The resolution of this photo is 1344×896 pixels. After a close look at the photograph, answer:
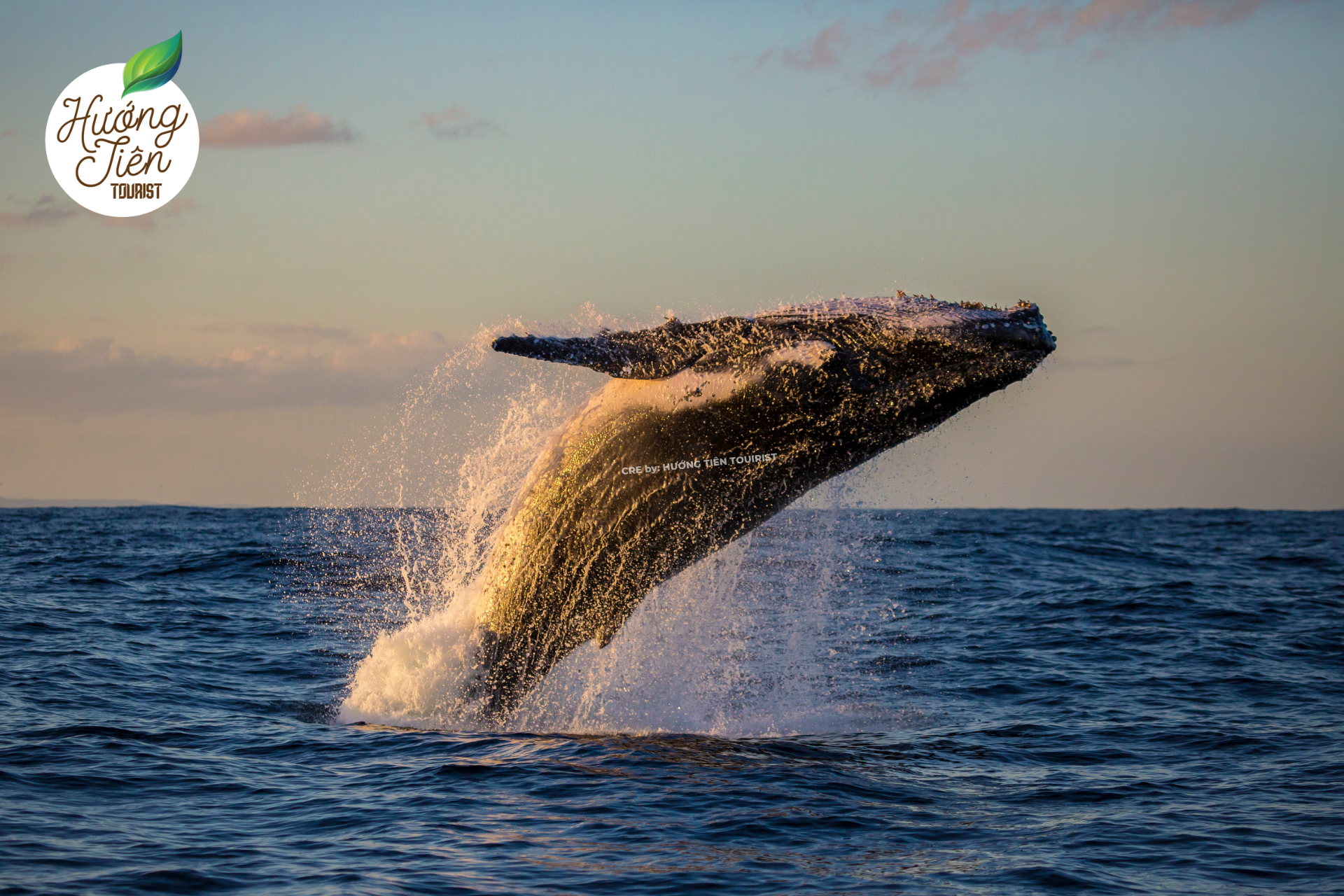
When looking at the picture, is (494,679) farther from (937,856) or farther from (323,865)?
(937,856)

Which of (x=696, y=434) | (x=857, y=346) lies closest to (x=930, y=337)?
(x=857, y=346)

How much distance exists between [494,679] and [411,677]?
4.03ft

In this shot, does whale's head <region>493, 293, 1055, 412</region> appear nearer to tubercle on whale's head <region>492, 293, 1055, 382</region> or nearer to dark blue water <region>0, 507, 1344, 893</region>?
tubercle on whale's head <region>492, 293, 1055, 382</region>

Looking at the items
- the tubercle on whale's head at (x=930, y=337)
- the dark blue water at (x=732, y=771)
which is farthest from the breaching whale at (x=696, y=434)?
the dark blue water at (x=732, y=771)

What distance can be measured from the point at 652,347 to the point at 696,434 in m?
1.03

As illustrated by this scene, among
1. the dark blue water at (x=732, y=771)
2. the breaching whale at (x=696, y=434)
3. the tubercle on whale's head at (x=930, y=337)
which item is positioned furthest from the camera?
the breaching whale at (x=696, y=434)

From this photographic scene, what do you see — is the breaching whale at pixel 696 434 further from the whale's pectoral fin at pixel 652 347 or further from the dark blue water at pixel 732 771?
the dark blue water at pixel 732 771

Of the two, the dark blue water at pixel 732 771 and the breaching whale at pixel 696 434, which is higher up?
the breaching whale at pixel 696 434

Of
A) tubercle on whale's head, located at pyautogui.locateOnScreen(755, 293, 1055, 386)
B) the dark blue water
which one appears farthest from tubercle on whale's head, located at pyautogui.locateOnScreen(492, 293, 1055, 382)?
the dark blue water

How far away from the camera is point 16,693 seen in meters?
13.8

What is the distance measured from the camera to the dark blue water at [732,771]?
26.9 feet

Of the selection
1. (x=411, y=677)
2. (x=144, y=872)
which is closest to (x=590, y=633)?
(x=411, y=677)

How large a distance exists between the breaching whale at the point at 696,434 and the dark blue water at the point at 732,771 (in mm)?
1777

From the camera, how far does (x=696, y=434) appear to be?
10.1 m
